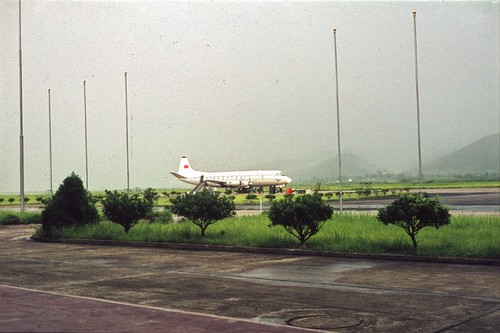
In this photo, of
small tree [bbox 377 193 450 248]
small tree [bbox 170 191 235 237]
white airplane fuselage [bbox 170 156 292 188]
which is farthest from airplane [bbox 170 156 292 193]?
small tree [bbox 377 193 450 248]

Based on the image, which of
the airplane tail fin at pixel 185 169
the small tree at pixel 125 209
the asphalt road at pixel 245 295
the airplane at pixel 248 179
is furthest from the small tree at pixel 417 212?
the airplane tail fin at pixel 185 169

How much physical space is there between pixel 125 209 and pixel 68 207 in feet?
12.5

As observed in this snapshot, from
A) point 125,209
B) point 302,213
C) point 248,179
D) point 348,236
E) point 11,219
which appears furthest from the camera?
point 248,179

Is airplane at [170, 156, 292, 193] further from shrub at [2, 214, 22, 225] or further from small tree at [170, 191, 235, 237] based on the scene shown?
small tree at [170, 191, 235, 237]

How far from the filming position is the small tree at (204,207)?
23.0 metres

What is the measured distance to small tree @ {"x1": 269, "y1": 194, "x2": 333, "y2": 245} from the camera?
19.9 metres

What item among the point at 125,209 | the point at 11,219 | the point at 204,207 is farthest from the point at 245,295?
the point at 11,219

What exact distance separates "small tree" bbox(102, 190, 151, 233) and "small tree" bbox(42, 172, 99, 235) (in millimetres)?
2515

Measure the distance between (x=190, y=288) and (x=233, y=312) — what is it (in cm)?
278

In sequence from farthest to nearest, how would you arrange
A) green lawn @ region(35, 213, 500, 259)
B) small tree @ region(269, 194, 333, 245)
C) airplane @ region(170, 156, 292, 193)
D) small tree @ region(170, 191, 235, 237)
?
airplane @ region(170, 156, 292, 193) → small tree @ region(170, 191, 235, 237) → small tree @ region(269, 194, 333, 245) → green lawn @ region(35, 213, 500, 259)

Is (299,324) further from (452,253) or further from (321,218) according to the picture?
(321,218)

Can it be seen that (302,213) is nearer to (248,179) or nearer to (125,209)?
(125,209)

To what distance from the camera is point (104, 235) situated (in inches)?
985

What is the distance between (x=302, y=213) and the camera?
1991 centimetres
